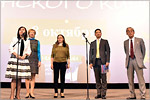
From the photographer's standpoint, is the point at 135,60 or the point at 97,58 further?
the point at 97,58

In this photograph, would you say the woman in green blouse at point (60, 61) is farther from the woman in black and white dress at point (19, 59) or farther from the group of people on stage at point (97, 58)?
the woman in black and white dress at point (19, 59)

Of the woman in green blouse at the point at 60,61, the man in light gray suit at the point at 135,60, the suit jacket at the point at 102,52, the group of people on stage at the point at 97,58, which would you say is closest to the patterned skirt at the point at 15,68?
the group of people on stage at the point at 97,58

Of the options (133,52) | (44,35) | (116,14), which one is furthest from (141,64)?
(44,35)

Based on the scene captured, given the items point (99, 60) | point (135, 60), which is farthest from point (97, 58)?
point (135, 60)

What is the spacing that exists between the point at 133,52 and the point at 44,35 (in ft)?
8.72

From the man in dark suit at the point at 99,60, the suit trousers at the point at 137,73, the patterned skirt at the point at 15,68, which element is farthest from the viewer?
→ the man in dark suit at the point at 99,60

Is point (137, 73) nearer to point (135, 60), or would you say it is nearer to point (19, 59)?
point (135, 60)

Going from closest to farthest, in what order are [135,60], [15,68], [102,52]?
1. [15,68]
2. [135,60]
3. [102,52]

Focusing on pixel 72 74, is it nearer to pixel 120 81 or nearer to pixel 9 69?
pixel 120 81

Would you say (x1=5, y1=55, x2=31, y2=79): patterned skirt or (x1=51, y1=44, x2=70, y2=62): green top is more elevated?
(x1=51, y1=44, x2=70, y2=62): green top

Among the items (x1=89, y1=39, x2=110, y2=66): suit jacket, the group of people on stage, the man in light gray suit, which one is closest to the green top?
the group of people on stage

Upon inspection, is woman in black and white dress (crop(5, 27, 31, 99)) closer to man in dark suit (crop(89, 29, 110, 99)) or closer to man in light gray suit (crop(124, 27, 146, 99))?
man in dark suit (crop(89, 29, 110, 99))

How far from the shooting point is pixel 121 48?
536 centimetres

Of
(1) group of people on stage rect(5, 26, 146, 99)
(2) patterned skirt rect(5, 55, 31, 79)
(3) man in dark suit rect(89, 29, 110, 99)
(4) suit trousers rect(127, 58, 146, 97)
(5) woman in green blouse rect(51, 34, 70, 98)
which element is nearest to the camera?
(2) patterned skirt rect(5, 55, 31, 79)
